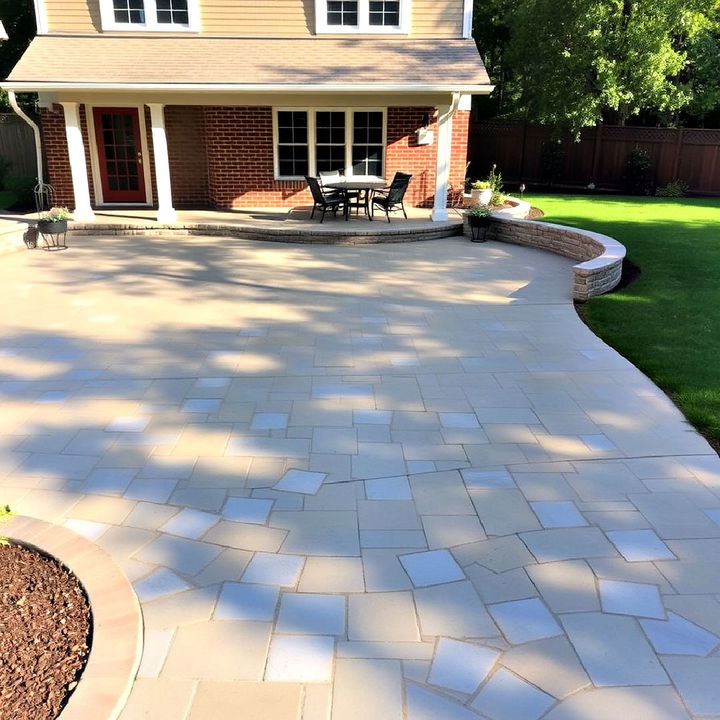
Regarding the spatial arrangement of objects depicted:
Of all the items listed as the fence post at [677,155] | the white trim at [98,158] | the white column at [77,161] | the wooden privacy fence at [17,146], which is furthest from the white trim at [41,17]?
the fence post at [677,155]

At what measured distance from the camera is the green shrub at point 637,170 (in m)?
19.1

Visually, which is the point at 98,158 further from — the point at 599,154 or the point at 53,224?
the point at 599,154

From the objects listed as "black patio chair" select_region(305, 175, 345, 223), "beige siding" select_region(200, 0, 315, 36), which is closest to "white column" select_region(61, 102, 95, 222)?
"beige siding" select_region(200, 0, 315, 36)

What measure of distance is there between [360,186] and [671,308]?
21.4ft

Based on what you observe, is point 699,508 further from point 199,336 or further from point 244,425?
point 199,336

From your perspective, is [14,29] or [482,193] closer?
[482,193]

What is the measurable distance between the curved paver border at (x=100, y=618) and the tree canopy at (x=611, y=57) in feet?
61.2

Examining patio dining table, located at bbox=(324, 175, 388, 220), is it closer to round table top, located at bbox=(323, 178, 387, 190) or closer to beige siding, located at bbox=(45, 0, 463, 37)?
round table top, located at bbox=(323, 178, 387, 190)

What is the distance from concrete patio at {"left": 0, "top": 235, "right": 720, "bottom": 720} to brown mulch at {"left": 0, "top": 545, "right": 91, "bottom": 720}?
26 centimetres

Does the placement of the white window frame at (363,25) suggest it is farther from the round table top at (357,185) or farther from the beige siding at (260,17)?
the round table top at (357,185)

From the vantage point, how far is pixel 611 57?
18078 mm

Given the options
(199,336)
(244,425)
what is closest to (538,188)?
(199,336)

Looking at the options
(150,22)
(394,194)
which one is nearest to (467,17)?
(394,194)

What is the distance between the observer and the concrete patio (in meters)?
2.45
